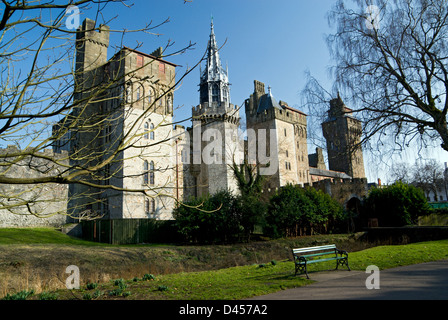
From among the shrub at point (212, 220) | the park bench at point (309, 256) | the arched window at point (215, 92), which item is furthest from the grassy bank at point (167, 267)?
the arched window at point (215, 92)

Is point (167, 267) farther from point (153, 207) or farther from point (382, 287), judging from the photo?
point (153, 207)

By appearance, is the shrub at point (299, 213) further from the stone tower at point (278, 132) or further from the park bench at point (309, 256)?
the stone tower at point (278, 132)

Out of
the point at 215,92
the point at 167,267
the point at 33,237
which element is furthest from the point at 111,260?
the point at 215,92

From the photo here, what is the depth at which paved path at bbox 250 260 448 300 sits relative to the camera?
5289 millimetres

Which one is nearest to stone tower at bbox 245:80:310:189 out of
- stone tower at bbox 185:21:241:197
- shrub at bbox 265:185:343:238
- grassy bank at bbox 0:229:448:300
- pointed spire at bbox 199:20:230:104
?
pointed spire at bbox 199:20:230:104

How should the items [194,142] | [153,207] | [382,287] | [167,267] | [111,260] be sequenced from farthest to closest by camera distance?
[194,142]
[153,207]
[167,267]
[111,260]
[382,287]

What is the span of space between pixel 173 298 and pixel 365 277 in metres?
4.10

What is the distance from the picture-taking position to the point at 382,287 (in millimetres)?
5934

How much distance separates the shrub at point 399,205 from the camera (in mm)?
21688

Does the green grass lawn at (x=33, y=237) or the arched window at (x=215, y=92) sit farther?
the arched window at (x=215, y=92)

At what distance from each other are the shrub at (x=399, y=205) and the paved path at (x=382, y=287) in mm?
15311

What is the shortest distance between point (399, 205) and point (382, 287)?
18409 millimetres

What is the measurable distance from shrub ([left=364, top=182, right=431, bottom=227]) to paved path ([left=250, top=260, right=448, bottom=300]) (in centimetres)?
1531
